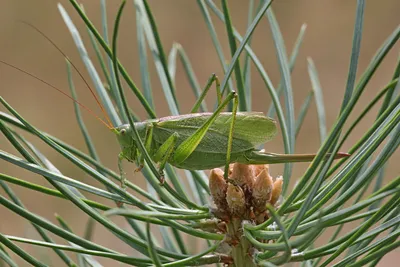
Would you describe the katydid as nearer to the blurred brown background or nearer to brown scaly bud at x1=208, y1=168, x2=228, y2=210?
brown scaly bud at x1=208, y1=168, x2=228, y2=210

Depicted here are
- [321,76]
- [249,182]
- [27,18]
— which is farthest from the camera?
[27,18]

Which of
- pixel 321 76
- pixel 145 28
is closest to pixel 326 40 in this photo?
pixel 321 76

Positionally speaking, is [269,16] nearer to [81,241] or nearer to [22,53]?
[81,241]

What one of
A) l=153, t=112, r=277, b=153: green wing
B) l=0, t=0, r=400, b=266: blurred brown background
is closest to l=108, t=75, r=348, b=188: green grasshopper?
l=153, t=112, r=277, b=153: green wing

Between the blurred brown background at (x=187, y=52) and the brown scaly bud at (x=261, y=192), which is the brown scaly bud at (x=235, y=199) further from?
the blurred brown background at (x=187, y=52)

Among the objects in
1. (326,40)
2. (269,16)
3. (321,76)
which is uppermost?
(326,40)

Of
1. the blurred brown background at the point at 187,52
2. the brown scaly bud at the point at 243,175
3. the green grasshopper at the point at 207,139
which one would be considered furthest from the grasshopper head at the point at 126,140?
the blurred brown background at the point at 187,52
